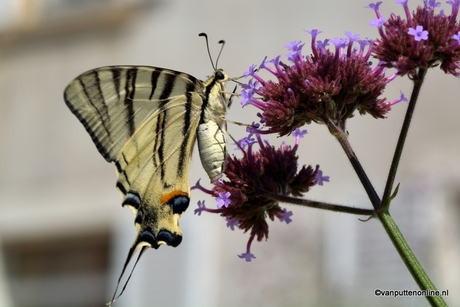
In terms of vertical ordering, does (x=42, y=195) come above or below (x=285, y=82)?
above

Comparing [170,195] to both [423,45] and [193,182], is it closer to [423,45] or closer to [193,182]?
[423,45]

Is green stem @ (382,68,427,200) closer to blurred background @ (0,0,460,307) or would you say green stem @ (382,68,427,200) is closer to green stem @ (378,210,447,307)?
green stem @ (378,210,447,307)

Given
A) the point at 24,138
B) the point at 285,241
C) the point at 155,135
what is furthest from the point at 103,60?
the point at 155,135

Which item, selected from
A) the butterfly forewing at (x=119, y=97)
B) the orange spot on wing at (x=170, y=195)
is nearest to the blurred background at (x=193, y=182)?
the orange spot on wing at (x=170, y=195)

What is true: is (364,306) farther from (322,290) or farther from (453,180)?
(453,180)

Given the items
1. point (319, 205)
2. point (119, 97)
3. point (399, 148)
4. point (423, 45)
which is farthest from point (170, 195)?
point (423, 45)

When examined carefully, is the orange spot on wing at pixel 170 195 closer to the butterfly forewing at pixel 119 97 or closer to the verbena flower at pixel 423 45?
the butterfly forewing at pixel 119 97
